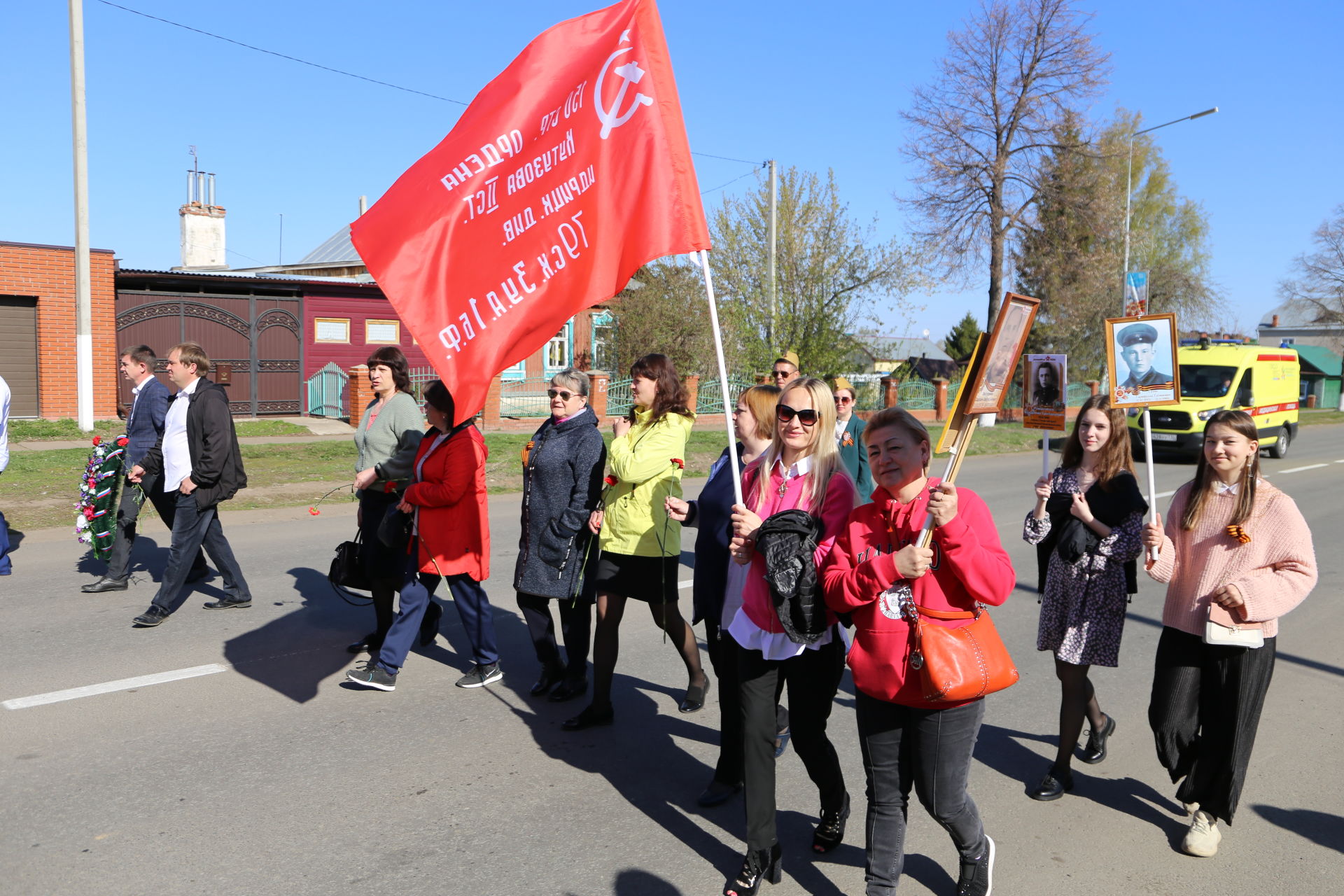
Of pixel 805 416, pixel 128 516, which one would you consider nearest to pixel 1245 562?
pixel 805 416

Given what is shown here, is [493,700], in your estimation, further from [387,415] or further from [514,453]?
[514,453]

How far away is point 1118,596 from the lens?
439 centimetres

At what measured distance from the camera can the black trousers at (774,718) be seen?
3.52 m

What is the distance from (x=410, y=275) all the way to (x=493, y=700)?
2.63m

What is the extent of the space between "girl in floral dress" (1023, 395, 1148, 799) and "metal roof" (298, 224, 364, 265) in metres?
35.8

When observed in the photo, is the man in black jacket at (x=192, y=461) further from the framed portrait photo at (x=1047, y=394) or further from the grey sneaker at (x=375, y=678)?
the framed portrait photo at (x=1047, y=394)

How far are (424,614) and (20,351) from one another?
17.8 metres

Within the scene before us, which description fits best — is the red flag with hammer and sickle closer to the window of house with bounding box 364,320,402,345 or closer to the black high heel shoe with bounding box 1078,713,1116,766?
the black high heel shoe with bounding box 1078,713,1116,766

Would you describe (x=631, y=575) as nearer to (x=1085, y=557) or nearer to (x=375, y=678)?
(x=375, y=678)

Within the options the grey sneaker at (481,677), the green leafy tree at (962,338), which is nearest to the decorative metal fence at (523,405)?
the grey sneaker at (481,677)

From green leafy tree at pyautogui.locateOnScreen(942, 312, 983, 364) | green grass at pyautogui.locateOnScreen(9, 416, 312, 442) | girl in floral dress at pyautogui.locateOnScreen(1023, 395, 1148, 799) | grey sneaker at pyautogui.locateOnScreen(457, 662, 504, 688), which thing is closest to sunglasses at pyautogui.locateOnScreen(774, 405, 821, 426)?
girl in floral dress at pyautogui.locateOnScreen(1023, 395, 1148, 799)

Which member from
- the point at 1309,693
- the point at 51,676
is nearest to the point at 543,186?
the point at 51,676

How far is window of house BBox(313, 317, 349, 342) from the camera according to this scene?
23188 mm

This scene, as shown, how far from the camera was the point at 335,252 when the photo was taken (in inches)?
1620
